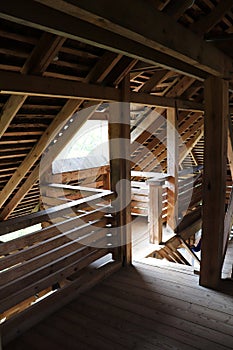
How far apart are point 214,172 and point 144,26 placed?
1650 mm

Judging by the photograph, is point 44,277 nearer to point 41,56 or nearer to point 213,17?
point 41,56

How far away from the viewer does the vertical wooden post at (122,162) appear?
3152 mm

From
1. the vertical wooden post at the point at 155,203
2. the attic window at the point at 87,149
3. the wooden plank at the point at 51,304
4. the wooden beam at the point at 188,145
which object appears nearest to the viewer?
the wooden plank at the point at 51,304

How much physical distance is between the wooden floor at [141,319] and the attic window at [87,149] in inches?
96.4

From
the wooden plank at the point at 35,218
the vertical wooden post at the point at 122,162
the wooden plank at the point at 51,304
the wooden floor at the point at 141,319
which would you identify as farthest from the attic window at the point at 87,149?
the wooden floor at the point at 141,319

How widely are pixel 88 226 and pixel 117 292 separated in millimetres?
738

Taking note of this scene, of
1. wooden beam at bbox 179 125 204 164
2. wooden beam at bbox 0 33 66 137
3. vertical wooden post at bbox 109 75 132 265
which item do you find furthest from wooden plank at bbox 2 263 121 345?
wooden beam at bbox 179 125 204 164

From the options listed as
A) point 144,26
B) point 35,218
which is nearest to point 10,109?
point 35,218

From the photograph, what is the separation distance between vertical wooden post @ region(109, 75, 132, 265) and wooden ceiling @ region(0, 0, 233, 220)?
0.60ft

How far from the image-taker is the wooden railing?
2.32 meters

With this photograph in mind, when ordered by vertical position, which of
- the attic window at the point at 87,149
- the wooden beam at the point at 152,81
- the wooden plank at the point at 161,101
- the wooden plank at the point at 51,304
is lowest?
the wooden plank at the point at 51,304

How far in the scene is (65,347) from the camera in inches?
83.2

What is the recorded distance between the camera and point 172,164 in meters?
4.89

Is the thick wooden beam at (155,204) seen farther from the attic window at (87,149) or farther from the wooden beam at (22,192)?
the wooden beam at (22,192)
